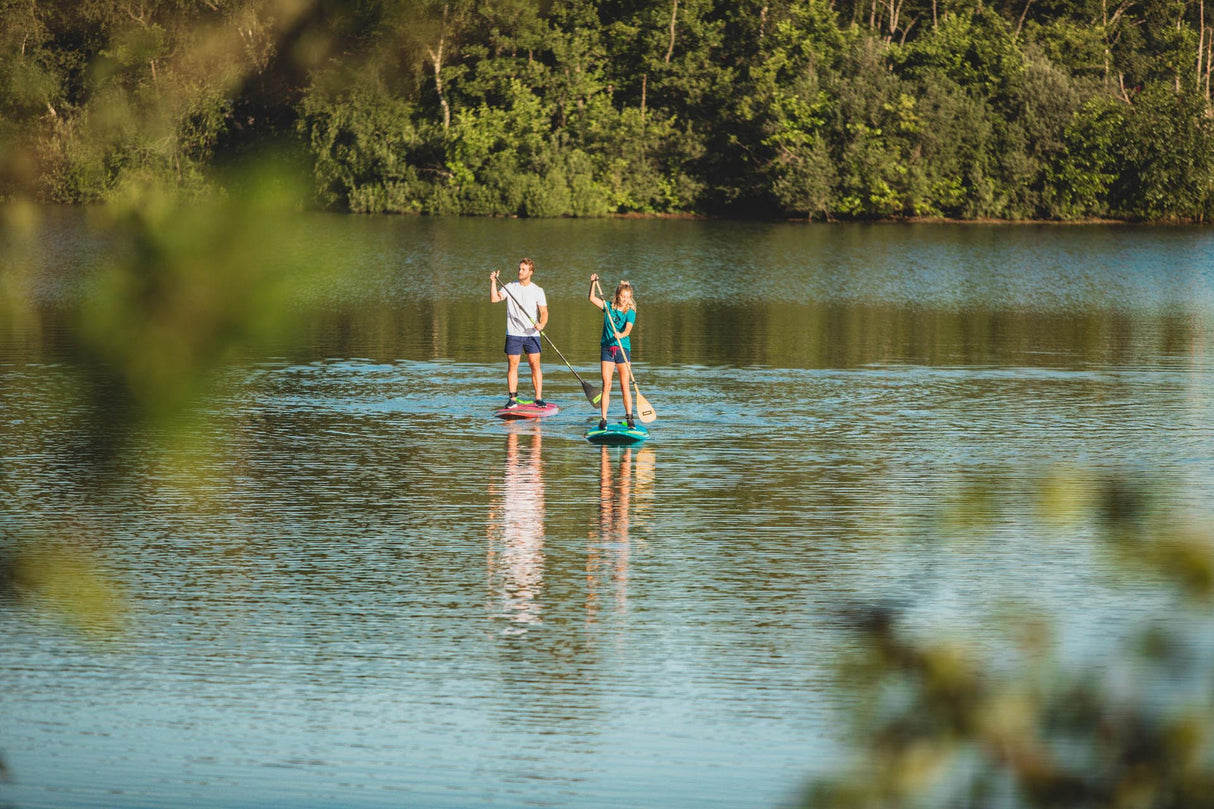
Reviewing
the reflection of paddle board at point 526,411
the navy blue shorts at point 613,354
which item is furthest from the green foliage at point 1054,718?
the reflection of paddle board at point 526,411

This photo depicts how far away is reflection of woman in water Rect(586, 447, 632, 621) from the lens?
33.1 feet

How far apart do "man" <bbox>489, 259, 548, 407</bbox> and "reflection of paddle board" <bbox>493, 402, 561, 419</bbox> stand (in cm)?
8

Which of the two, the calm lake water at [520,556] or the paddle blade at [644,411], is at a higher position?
the paddle blade at [644,411]

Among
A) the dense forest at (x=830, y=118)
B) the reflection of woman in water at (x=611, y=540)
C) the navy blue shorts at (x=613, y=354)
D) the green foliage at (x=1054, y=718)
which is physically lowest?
the reflection of woman in water at (x=611, y=540)

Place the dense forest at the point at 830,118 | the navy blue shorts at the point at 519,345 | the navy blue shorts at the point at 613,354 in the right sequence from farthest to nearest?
the dense forest at the point at 830,118 → the navy blue shorts at the point at 519,345 → the navy blue shorts at the point at 613,354

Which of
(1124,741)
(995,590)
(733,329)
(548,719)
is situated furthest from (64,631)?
(733,329)

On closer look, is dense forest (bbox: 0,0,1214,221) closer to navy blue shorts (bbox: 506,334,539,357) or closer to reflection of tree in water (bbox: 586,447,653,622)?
navy blue shorts (bbox: 506,334,539,357)

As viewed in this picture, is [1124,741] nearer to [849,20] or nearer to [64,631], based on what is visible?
[64,631]

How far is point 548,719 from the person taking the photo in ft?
25.1

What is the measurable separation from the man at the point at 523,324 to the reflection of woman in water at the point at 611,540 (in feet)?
10.6

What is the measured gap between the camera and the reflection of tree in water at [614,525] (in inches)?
397

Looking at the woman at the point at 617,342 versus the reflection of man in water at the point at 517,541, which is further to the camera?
the woman at the point at 617,342

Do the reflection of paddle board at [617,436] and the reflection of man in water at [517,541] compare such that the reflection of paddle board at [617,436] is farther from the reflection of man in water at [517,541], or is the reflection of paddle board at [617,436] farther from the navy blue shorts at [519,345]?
the navy blue shorts at [519,345]

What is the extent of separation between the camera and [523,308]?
1847 cm
